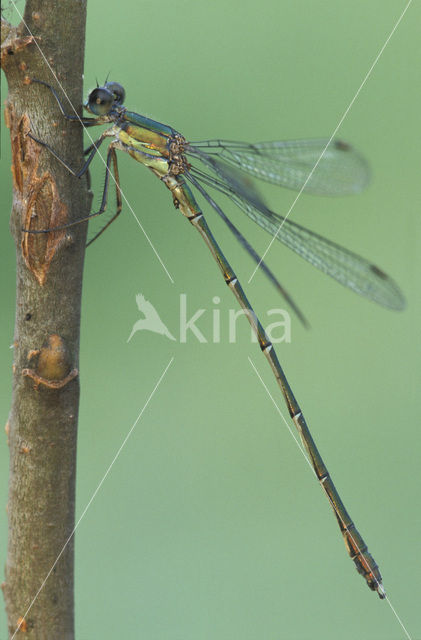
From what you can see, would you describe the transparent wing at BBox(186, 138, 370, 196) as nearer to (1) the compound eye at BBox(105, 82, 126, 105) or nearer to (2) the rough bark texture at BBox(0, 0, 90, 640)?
(1) the compound eye at BBox(105, 82, 126, 105)

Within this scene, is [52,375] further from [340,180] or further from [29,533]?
[340,180]

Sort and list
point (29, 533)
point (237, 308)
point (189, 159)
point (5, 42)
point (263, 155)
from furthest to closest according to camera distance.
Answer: point (237, 308) < point (263, 155) < point (189, 159) < point (29, 533) < point (5, 42)

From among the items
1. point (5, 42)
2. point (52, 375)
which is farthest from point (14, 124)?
point (52, 375)

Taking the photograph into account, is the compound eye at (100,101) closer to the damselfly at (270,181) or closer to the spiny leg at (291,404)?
the damselfly at (270,181)

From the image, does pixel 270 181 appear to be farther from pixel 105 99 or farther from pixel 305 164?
pixel 105 99

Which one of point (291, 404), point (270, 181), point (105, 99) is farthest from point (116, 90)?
point (291, 404)

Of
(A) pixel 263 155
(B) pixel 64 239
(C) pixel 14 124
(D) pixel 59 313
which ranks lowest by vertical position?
(D) pixel 59 313

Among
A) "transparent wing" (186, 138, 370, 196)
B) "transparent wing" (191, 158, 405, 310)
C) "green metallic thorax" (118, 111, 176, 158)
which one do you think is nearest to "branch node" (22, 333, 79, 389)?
"green metallic thorax" (118, 111, 176, 158)
